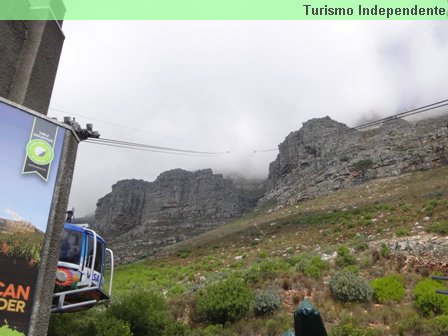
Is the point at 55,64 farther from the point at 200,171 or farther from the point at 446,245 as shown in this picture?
the point at 200,171

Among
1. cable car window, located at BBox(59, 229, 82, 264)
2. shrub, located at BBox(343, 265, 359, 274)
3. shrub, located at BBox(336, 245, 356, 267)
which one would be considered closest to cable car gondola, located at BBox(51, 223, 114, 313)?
cable car window, located at BBox(59, 229, 82, 264)

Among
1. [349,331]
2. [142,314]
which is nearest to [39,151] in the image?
[142,314]

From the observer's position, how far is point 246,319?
19.2 metres

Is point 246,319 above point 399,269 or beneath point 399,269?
beneath

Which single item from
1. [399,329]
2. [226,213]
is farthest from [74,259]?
[226,213]

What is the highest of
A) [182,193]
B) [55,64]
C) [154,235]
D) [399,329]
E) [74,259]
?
[182,193]

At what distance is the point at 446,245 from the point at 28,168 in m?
20.9

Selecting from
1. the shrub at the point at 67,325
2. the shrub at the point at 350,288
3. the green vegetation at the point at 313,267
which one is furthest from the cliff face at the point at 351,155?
the shrub at the point at 67,325

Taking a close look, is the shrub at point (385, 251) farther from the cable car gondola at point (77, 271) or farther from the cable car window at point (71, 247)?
the cable car window at point (71, 247)

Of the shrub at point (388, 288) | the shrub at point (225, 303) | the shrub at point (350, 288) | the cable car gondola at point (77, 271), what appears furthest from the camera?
the shrub at point (225, 303)

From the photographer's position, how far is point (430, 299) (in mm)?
16750

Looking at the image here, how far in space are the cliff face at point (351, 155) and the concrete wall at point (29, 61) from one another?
68.8 meters

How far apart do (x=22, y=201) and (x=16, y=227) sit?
0.74m

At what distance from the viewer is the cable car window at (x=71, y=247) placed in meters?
13.7
